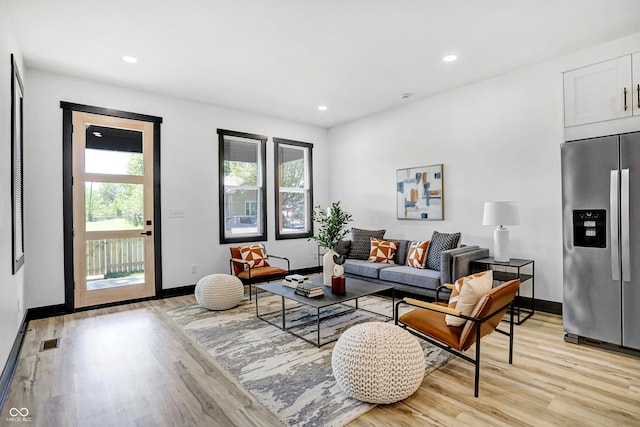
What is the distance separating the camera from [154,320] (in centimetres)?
379

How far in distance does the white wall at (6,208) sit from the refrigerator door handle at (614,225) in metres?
4.76

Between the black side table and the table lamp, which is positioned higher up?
the table lamp

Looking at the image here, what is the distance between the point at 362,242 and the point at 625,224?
10.6 ft

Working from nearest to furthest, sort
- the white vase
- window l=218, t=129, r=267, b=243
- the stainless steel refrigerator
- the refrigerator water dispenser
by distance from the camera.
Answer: the stainless steel refrigerator
the refrigerator water dispenser
the white vase
window l=218, t=129, r=267, b=243

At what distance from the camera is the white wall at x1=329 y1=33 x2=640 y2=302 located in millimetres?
3781

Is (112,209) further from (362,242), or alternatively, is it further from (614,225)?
(614,225)

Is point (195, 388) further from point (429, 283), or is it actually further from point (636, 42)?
point (636, 42)

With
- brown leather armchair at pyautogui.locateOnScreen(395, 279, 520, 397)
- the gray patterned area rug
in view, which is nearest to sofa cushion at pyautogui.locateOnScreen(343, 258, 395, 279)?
the gray patterned area rug

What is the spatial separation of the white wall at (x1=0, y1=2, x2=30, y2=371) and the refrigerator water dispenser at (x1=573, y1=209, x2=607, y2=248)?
15.4 feet

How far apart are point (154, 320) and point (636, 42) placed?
19.4 ft

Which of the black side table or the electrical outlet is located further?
the electrical outlet

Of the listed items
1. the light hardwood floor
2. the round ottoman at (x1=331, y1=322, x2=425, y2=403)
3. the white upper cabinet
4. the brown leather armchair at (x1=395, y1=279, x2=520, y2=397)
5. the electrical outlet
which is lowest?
the light hardwood floor

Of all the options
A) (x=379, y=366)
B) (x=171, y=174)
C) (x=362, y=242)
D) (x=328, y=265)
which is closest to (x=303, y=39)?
(x=328, y=265)

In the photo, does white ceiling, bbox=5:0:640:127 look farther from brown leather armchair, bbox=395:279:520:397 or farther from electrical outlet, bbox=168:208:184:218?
brown leather armchair, bbox=395:279:520:397
